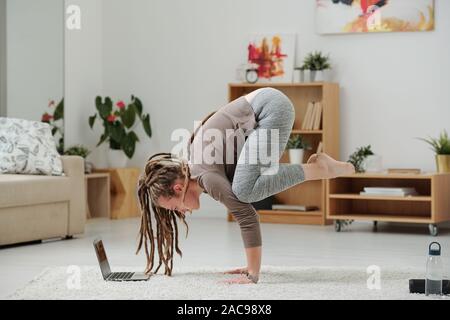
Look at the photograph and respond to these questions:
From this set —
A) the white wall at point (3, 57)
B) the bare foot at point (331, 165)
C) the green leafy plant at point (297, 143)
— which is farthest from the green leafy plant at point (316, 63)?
the bare foot at point (331, 165)

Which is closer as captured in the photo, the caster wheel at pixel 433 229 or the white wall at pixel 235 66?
the caster wheel at pixel 433 229

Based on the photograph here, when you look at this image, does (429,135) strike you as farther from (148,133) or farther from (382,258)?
(148,133)

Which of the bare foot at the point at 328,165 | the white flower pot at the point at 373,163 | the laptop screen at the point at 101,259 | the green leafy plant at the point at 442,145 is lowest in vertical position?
the laptop screen at the point at 101,259

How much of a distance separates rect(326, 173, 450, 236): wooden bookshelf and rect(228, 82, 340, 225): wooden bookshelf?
19 centimetres

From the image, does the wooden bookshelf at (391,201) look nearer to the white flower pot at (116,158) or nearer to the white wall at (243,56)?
the white wall at (243,56)

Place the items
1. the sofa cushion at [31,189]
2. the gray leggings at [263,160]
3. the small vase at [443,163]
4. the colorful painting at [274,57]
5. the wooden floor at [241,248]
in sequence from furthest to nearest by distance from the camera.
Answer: the colorful painting at [274,57] → the small vase at [443,163] → the sofa cushion at [31,189] → the wooden floor at [241,248] → the gray leggings at [263,160]

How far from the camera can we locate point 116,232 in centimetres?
595

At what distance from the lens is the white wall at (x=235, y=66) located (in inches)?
249

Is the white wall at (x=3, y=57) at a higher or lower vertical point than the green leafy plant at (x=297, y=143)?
higher

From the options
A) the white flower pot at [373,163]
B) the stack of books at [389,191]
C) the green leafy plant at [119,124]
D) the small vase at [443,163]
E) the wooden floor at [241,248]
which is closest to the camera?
the wooden floor at [241,248]

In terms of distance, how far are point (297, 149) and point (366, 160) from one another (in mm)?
598

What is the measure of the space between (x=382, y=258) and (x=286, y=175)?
4.31 feet

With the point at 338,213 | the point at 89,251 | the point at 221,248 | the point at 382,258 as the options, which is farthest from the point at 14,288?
the point at 338,213

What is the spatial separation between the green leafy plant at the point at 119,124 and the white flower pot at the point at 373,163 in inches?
82.9
